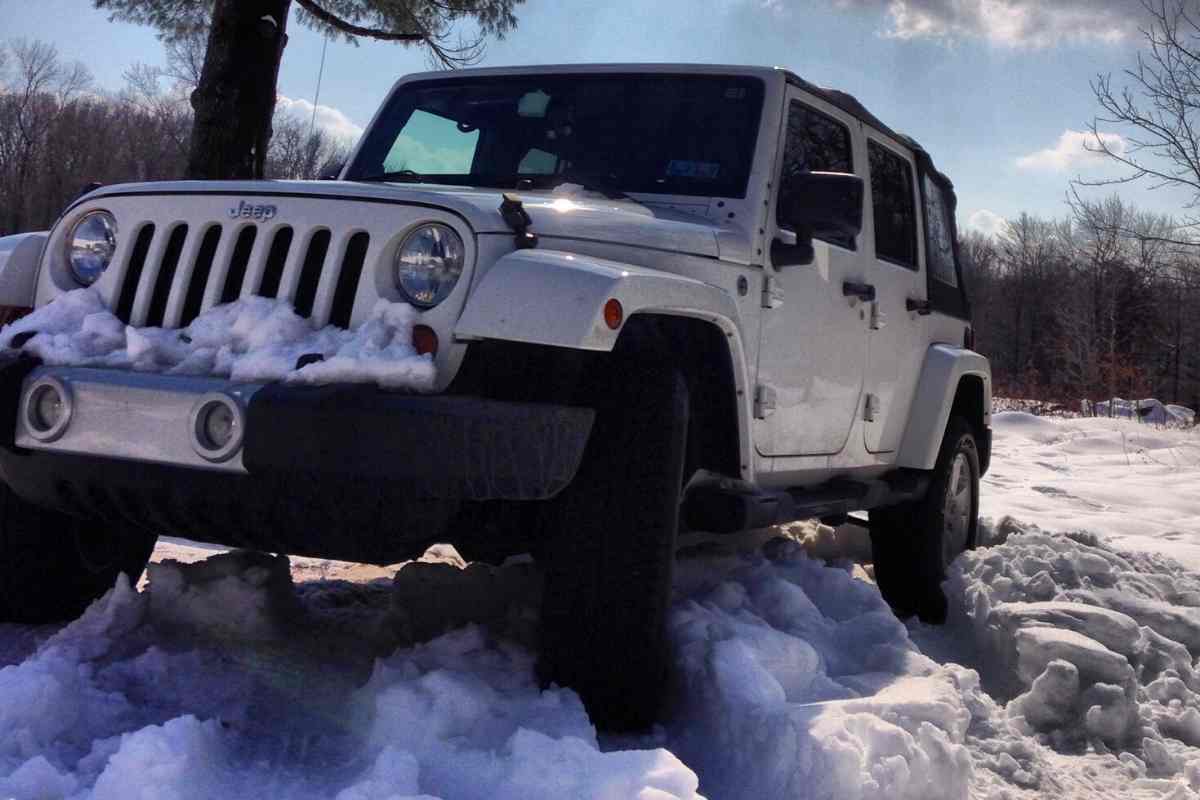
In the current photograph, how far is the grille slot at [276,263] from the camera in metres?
2.70

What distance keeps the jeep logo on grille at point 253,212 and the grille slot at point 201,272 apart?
0.25 ft

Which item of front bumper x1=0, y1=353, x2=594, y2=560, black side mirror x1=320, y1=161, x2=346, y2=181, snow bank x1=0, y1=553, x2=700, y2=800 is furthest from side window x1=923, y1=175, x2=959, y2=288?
front bumper x1=0, y1=353, x2=594, y2=560

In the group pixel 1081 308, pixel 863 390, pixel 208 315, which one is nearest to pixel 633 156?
pixel 863 390

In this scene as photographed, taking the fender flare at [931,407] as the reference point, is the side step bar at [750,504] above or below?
below

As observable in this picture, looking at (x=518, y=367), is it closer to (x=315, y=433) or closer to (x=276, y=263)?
(x=315, y=433)

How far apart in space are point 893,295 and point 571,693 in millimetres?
2509

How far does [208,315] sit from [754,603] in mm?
1820

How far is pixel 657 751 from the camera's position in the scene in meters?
2.25

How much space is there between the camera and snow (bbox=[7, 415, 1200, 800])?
2.22 metres

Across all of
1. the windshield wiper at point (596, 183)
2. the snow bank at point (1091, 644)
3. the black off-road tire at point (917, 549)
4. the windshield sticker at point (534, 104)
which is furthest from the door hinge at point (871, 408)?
the windshield sticker at point (534, 104)

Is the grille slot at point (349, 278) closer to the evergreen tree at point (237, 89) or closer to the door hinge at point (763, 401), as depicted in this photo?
the door hinge at point (763, 401)

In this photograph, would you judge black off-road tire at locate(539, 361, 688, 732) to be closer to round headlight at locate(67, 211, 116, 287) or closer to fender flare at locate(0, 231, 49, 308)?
round headlight at locate(67, 211, 116, 287)

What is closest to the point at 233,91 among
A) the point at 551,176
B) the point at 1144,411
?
the point at 551,176

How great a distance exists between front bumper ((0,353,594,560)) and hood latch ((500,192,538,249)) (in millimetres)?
408
